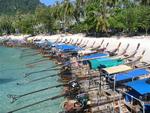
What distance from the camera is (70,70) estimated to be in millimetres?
49906

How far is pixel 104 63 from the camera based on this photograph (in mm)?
46375

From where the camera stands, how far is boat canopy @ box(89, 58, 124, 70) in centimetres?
4568

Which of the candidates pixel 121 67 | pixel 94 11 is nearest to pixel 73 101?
pixel 121 67

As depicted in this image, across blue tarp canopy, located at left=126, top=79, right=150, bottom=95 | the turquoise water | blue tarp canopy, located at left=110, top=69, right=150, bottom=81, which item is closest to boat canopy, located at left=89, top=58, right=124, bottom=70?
the turquoise water

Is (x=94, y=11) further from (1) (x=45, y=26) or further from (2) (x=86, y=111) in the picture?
(2) (x=86, y=111)

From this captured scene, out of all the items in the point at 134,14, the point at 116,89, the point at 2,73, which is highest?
the point at 134,14

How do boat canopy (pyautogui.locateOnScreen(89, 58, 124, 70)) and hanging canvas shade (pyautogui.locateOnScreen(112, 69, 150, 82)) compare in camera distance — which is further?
boat canopy (pyautogui.locateOnScreen(89, 58, 124, 70))

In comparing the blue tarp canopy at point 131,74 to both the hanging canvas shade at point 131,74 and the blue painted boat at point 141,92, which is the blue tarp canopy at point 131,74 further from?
the blue painted boat at point 141,92

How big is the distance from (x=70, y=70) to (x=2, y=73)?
21.4 meters

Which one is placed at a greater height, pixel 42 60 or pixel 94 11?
pixel 94 11

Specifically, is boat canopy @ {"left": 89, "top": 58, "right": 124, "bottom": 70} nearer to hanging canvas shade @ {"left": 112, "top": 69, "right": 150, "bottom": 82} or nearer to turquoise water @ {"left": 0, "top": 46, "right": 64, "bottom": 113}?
turquoise water @ {"left": 0, "top": 46, "right": 64, "bottom": 113}

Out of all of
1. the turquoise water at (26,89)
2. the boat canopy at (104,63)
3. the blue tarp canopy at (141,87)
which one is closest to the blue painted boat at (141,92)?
the blue tarp canopy at (141,87)

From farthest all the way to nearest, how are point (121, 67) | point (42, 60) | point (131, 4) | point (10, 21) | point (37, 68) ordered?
point (10, 21) < point (131, 4) < point (42, 60) < point (37, 68) < point (121, 67)

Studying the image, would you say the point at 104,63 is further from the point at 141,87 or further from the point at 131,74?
the point at 141,87
